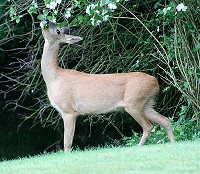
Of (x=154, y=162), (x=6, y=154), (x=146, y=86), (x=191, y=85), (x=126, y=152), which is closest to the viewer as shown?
(x=154, y=162)

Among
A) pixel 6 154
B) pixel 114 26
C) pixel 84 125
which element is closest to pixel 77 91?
pixel 114 26

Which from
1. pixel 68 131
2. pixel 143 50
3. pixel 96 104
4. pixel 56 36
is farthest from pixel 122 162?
pixel 143 50

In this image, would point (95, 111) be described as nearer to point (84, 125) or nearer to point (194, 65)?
point (194, 65)

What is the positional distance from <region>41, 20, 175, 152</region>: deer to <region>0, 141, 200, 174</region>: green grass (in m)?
1.57

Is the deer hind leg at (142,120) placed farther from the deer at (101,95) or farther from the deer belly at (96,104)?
the deer belly at (96,104)

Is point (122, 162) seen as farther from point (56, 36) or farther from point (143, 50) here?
point (143, 50)

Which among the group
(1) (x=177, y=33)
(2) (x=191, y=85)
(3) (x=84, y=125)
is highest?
(1) (x=177, y=33)

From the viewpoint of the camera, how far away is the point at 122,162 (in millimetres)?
7574

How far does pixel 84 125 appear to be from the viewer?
1736cm

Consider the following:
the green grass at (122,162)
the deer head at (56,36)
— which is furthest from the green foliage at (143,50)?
the green grass at (122,162)

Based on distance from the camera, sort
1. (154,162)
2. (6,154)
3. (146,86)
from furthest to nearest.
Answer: (6,154), (146,86), (154,162)

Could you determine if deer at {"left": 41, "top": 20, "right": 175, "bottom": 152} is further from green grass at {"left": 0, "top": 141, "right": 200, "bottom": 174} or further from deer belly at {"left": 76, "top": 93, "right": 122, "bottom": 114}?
green grass at {"left": 0, "top": 141, "right": 200, "bottom": 174}

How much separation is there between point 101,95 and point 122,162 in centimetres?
314

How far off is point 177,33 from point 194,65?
0.58 meters
